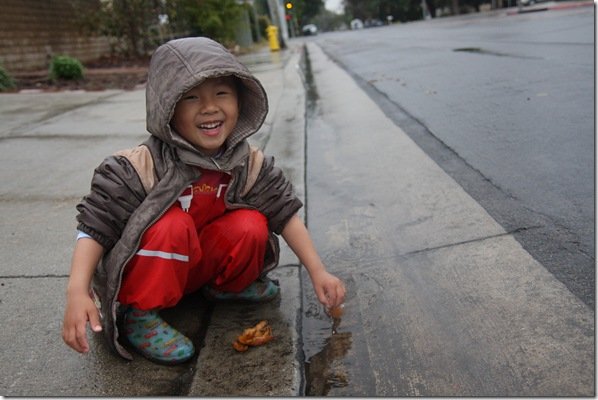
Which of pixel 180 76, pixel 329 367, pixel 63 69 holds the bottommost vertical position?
pixel 329 367

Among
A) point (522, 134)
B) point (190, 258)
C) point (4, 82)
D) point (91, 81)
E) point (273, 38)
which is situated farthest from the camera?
point (273, 38)

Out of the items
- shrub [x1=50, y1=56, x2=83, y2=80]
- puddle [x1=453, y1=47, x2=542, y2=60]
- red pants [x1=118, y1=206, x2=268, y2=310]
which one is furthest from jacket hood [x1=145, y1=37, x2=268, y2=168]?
shrub [x1=50, y1=56, x2=83, y2=80]

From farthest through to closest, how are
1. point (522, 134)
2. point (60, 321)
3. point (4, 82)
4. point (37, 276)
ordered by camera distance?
point (4, 82)
point (522, 134)
point (37, 276)
point (60, 321)

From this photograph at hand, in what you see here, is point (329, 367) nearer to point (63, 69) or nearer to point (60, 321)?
point (60, 321)

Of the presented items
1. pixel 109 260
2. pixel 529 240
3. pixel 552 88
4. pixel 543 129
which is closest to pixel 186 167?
pixel 109 260

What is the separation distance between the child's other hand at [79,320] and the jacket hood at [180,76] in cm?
56

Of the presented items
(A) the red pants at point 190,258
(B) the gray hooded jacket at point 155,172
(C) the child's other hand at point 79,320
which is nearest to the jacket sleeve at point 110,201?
(B) the gray hooded jacket at point 155,172

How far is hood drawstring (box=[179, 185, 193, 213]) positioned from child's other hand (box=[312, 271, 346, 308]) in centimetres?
52

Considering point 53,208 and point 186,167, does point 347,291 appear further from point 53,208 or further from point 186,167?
point 53,208

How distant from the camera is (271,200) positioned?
2279mm

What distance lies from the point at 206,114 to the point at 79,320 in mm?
789

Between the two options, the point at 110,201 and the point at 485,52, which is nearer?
the point at 110,201

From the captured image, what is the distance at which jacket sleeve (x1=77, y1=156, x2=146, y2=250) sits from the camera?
1.96m

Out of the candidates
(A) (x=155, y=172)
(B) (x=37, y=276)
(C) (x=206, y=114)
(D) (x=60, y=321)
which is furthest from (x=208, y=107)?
(B) (x=37, y=276)
